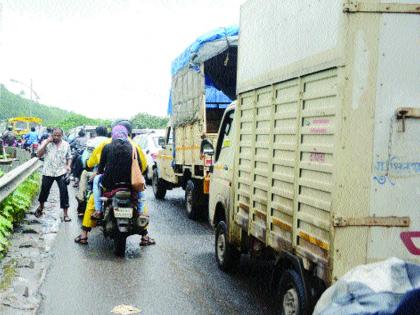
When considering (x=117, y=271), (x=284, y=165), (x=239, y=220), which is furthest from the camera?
(x=117, y=271)

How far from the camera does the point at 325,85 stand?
4035mm

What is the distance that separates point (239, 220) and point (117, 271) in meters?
1.84

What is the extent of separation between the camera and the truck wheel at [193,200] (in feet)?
36.5

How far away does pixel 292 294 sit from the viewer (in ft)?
15.0

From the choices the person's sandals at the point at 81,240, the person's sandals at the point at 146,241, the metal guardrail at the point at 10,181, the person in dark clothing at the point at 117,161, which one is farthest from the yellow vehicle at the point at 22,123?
the person in dark clothing at the point at 117,161

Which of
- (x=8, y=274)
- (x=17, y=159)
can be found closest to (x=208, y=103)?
(x=17, y=159)

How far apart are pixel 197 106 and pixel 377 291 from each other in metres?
8.67

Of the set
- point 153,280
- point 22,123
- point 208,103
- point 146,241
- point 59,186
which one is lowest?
point 153,280

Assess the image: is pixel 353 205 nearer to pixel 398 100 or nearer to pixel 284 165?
pixel 398 100

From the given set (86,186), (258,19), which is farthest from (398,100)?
(86,186)

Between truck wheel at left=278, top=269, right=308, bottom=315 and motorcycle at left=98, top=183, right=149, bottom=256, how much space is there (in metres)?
3.40

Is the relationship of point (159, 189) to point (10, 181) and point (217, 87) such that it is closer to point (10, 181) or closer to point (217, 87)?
point (217, 87)

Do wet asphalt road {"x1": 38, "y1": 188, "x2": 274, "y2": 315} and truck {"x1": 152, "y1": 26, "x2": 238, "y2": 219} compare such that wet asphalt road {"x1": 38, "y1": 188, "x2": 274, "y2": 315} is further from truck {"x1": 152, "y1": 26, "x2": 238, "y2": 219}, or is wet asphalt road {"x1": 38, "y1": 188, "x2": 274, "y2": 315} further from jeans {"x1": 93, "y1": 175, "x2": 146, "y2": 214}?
truck {"x1": 152, "y1": 26, "x2": 238, "y2": 219}

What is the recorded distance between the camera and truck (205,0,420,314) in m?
3.67
